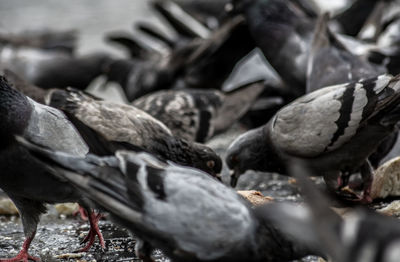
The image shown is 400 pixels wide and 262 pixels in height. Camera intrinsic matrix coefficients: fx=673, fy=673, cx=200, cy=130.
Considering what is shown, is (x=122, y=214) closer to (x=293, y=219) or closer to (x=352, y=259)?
(x=293, y=219)

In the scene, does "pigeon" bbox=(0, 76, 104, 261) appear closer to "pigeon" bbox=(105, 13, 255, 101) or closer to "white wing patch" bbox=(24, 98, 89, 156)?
"white wing patch" bbox=(24, 98, 89, 156)

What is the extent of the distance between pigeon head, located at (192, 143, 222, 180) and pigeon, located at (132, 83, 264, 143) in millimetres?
1291

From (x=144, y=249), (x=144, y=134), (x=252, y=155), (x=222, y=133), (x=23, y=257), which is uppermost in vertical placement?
(x=144, y=249)

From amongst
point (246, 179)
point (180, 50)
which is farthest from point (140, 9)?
point (246, 179)

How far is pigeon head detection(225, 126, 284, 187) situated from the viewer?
594cm

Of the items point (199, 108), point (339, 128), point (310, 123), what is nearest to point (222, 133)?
point (199, 108)

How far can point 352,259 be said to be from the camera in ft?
7.84

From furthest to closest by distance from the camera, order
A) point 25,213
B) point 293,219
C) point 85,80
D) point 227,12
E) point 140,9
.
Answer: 1. point 140,9
2. point 85,80
3. point 227,12
4. point 25,213
5. point 293,219

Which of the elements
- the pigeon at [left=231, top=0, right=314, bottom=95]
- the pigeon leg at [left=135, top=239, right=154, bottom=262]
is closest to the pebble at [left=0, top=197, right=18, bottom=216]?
the pigeon leg at [left=135, top=239, right=154, bottom=262]

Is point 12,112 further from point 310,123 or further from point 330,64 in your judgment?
point 330,64

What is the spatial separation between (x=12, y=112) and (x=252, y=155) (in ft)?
8.61

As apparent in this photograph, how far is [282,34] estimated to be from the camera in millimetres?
8352

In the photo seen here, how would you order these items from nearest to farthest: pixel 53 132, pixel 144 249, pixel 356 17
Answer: pixel 144 249 → pixel 53 132 → pixel 356 17

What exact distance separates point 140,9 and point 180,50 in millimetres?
10673
